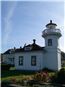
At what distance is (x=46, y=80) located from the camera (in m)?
18.1

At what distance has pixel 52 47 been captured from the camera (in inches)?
1209

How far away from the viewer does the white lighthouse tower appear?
3050cm

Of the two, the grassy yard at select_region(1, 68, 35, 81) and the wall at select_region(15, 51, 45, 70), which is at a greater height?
the wall at select_region(15, 51, 45, 70)

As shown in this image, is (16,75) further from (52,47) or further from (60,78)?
(52,47)

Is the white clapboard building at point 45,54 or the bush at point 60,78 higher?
the white clapboard building at point 45,54

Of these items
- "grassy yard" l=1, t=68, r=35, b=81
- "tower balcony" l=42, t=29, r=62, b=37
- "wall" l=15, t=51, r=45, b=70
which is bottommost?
"grassy yard" l=1, t=68, r=35, b=81

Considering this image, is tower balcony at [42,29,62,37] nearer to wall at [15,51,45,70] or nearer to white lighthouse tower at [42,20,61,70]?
white lighthouse tower at [42,20,61,70]

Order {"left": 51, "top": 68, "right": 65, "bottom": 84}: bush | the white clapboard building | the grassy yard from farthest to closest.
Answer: the white clapboard building < the grassy yard < {"left": 51, "top": 68, "right": 65, "bottom": 84}: bush

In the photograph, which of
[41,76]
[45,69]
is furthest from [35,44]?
[41,76]

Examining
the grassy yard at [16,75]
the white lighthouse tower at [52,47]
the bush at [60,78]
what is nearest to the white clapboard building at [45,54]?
the white lighthouse tower at [52,47]

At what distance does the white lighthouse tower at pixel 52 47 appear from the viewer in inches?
1201

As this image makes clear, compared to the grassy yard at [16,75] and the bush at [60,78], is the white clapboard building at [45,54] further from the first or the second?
the bush at [60,78]

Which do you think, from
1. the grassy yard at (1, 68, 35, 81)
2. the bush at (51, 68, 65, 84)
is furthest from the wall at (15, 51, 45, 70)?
the bush at (51, 68, 65, 84)

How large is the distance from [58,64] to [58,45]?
2.67 metres
